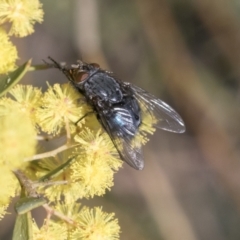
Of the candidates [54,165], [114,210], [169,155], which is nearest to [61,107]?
[54,165]

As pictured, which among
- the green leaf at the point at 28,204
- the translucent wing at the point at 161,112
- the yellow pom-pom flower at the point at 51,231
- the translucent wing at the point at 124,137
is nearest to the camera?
the green leaf at the point at 28,204

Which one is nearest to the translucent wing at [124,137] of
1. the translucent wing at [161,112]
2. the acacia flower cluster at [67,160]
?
the acacia flower cluster at [67,160]

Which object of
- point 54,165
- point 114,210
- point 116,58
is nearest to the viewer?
point 54,165

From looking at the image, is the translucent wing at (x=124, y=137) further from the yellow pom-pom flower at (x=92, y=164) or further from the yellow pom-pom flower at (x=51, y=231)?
the yellow pom-pom flower at (x=51, y=231)

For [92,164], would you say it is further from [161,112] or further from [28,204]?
[161,112]

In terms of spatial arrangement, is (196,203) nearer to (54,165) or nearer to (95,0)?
(95,0)

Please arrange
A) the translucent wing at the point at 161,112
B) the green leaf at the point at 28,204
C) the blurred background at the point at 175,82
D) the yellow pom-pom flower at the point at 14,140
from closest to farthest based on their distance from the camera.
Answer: the yellow pom-pom flower at the point at 14,140 → the green leaf at the point at 28,204 → the translucent wing at the point at 161,112 → the blurred background at the point at 175,82
